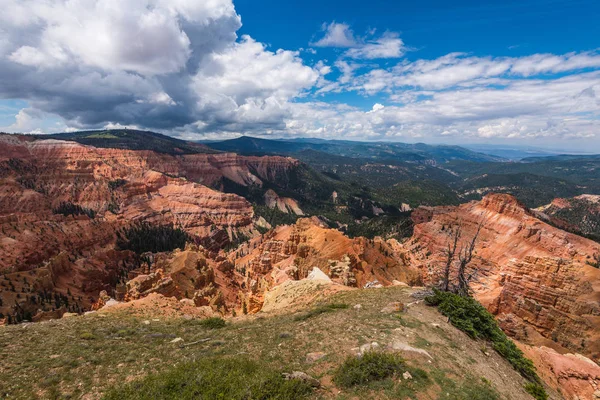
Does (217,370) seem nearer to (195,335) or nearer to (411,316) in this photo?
(195,335)

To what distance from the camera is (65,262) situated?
58.0 meters

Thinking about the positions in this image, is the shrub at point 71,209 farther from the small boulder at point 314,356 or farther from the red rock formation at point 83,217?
the small boulder at point 314,356

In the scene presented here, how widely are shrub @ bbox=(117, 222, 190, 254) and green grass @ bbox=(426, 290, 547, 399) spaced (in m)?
94.1

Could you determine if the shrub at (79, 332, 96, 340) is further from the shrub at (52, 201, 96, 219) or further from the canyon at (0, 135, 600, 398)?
the shrub at (52, 201, 96, 219)

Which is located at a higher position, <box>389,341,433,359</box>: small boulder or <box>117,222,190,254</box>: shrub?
<box>389,341,433,359</box>: small boulder

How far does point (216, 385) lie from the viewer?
11570 millimetres

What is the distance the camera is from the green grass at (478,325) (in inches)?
704

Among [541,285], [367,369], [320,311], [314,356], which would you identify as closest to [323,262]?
[320,311]

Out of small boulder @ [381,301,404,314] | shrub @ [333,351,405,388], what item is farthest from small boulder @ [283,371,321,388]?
small boulder @ [381,301,404,314]

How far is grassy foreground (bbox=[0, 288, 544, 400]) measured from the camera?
1162cm

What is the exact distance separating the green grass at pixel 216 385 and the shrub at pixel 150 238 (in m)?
89.8

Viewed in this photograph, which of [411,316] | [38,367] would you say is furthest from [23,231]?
[411,316]

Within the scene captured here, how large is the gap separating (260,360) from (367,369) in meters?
5.48

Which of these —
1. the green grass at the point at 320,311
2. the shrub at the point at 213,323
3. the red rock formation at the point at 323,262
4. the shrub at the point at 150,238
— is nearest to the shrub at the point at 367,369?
the green grass at the point at 320,311
